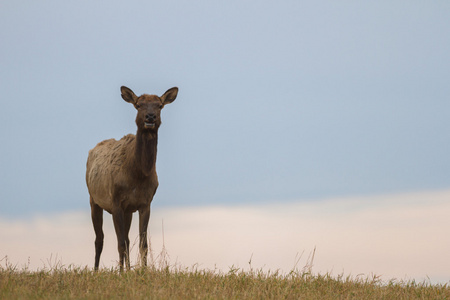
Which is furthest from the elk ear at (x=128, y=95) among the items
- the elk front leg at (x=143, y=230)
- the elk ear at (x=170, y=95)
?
the elk front leg at (x=143, y=230)

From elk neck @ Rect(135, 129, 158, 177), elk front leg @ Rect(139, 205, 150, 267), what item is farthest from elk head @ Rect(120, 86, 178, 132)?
elk front leg @ Rect(139, 205, 150, 267)

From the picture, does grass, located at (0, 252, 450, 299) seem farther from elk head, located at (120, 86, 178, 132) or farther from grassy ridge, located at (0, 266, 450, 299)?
elk head, located at (120, 86, 178, 132)

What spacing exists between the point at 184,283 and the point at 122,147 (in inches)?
177

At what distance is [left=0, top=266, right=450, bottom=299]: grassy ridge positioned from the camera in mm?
8648

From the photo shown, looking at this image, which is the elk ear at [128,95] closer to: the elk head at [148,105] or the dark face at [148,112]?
the elk head at [148,105]

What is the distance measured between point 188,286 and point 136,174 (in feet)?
11.2

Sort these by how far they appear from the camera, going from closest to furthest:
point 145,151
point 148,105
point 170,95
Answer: point 148,105 → point 145,151 → point 170,95

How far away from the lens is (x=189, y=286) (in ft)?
30.5

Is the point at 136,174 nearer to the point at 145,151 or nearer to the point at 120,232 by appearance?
the point at 145,151

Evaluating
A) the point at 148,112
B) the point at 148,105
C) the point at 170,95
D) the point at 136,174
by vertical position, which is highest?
the point at 170,95

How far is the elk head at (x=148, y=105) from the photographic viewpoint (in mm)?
11484

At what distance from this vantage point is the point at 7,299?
314 inches

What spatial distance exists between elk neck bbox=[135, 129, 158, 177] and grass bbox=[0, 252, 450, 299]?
2.00 m

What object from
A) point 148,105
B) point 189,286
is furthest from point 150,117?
point 189,286
